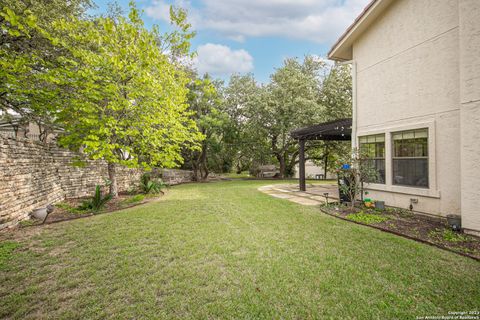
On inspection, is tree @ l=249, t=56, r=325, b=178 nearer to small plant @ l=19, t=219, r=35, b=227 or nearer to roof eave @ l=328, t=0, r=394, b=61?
roof eave @ l=328, t=0, r=394, b=61

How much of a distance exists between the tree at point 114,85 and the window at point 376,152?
7.02 meters

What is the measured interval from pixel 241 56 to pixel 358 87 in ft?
47.3

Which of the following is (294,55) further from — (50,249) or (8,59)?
(50,249)

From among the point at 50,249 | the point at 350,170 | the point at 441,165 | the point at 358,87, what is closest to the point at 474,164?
the point at 441,165

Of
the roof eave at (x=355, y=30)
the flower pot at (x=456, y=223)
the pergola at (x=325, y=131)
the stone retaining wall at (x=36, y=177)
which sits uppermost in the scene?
the roof eave at (x=355, y=30)

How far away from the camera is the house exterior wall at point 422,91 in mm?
4844

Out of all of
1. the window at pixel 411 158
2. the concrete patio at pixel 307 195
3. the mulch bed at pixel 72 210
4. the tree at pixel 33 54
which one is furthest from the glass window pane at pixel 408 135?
the tree at pixel 33 54

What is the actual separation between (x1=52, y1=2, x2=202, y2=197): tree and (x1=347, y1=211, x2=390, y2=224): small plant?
6456mm

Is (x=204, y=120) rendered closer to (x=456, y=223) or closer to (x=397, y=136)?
(x=397, y=136)

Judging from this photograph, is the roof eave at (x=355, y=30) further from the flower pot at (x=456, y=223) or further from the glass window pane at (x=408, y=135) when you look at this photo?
the flower pot at (x=456, y=223)

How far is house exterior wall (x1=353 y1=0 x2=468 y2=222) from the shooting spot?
191 inches

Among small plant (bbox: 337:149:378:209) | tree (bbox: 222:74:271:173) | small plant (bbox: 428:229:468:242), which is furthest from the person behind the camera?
tree (bbox: 222:74:271:173)

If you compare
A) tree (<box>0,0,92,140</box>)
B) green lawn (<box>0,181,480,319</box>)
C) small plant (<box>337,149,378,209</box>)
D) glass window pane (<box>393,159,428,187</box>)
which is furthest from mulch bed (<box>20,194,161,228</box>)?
glass window pane (<box>393,159,428,187</box>)

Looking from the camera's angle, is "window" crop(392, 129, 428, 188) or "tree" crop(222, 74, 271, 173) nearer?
"window" crop(392, 129, 428, 188)
